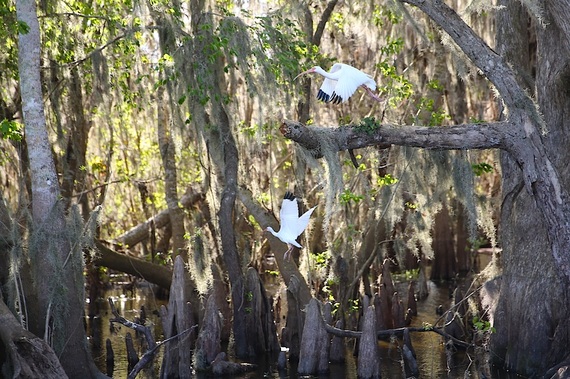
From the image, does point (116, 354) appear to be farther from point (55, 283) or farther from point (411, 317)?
point (411, 317)

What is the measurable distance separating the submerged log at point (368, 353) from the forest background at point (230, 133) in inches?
48.7

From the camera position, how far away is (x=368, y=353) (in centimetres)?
967

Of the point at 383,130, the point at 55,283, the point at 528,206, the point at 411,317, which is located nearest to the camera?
the point at 383,130

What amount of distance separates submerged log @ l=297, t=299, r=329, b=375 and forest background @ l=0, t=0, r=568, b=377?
124 centimetres

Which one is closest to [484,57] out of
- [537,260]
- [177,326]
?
[537,260]

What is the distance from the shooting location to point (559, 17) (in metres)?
8.47

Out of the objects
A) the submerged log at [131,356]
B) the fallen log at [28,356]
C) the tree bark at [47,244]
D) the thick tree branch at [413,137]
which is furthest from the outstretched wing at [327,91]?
the submerged log at [131,356]

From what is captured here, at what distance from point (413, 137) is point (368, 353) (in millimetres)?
2624

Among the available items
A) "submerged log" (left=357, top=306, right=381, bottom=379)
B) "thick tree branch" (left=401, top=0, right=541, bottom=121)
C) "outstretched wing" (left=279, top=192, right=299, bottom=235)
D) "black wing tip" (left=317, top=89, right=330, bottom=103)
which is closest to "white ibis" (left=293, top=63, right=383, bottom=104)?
"black wing tip" (left=317, top=89, right=330, bottom=103)

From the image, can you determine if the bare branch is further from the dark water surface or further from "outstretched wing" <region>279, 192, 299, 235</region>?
"outstretched wing" <region>279, 192, 299, 235</region>

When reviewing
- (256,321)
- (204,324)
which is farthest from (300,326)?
(204,324)

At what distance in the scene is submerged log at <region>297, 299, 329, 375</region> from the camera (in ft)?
32.3

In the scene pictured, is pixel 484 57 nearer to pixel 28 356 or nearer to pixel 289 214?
pixel 289 214

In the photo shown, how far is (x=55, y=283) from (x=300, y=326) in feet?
10.8
